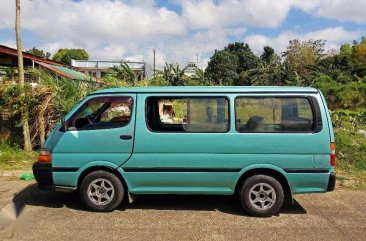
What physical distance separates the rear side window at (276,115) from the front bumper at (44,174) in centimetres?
274

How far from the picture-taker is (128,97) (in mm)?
5578

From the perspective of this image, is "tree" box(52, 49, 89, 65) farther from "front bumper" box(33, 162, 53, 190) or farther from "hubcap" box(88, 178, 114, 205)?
"hubcap" box(88, 178, 114, 205)

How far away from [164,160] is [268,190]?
4.96 ft

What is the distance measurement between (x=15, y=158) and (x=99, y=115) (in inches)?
145

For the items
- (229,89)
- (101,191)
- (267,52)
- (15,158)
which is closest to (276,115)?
(229,89)

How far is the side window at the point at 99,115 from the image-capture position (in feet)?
18.3

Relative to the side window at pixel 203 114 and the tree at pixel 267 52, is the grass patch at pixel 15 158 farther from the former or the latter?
the tree at pixel 267 52


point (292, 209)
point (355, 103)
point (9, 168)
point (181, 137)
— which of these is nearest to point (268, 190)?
point (292, 209)

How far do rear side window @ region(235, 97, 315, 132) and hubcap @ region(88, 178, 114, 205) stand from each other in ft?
6.65

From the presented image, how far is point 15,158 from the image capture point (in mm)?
8641

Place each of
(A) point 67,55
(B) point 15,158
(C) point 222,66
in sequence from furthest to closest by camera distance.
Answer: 1. (A) point 67,55
2. (C) point 222,66
3. (B) point 15,158

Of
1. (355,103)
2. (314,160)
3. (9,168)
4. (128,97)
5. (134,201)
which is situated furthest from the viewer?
(355,103)

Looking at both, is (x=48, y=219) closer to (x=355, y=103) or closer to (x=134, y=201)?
(x=134, y=201)

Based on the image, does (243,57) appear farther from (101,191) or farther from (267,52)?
(101,191)
